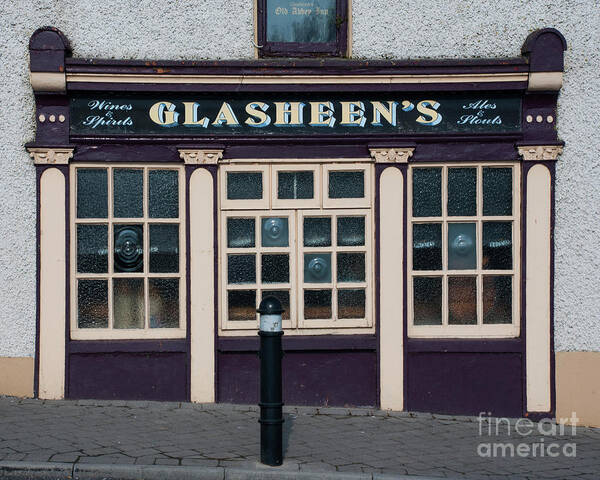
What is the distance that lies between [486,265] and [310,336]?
1.88m

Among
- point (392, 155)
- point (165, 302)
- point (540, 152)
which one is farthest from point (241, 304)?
point (540, 152)

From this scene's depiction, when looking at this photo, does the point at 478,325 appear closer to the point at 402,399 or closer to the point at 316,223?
the point at 402,399

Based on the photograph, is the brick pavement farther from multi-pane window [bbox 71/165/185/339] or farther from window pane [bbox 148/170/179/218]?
window pane [bbox 148/170/179/218]

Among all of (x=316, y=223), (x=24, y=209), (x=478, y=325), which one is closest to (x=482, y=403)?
(x=478, y=325)

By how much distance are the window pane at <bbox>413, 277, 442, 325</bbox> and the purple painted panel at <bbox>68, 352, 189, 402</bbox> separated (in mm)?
2352

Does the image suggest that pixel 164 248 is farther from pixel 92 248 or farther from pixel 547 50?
pixel 547 50

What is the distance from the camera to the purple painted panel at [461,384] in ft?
27.6

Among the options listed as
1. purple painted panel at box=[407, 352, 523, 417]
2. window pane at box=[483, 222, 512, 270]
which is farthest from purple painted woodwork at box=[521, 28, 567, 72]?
purple painted panel at box=[407, 352, 523, 417]

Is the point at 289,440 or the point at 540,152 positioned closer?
the point at 289,440

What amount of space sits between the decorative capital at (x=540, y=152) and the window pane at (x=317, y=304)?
2.34 meters

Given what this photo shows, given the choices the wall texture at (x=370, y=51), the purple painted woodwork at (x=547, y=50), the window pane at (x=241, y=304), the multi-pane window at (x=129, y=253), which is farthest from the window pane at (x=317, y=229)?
the purple painted woodwork at (x=547, y=50)

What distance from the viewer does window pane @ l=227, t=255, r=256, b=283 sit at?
8.48 metres

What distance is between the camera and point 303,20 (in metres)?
8.66

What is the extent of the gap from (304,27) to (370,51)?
73cm
